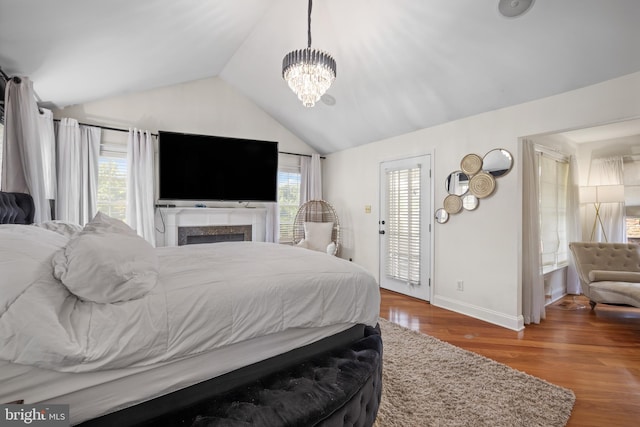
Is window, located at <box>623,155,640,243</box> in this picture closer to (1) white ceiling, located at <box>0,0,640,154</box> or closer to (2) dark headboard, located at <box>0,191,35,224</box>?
(1) white ceiling, located at <box>0,0,640,154</box>

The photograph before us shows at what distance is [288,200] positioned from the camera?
5.06 m

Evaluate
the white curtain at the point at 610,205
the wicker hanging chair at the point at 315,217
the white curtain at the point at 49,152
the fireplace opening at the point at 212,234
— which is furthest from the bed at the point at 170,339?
the white curtain at the point at 610,205

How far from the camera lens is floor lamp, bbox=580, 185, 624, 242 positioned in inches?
147

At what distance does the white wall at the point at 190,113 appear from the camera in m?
3.69

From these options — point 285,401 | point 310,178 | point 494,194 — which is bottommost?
point 285,401

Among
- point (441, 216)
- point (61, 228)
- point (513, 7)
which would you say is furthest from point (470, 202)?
point (61, 228)

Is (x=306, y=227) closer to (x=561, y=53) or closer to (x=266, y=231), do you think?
(x=266, y=231)

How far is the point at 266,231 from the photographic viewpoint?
4.70m

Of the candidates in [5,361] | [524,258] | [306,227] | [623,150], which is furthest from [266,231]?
[623,150]

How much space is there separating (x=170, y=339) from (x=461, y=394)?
1821 millimetres

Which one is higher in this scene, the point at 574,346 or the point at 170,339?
the point at 170,339

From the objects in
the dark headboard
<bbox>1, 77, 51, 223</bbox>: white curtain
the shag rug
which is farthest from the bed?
<bbox>1, 77, 51, 223</bbox>: white curtain

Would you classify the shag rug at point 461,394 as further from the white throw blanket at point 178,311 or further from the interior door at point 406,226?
the interior door at point 406,226

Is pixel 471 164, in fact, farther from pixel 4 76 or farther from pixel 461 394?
pixel 4 76
